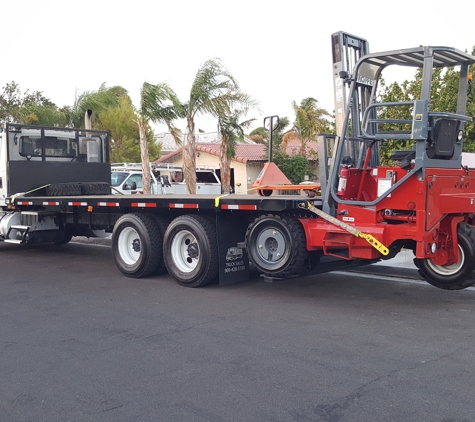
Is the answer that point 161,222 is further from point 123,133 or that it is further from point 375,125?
point 123,133

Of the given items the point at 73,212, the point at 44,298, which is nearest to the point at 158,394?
the point at 44,298

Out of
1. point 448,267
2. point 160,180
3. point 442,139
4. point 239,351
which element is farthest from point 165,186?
point 239,351

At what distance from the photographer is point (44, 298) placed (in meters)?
8.41

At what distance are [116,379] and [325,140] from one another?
4400mm

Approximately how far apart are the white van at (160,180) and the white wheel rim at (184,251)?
10374mm

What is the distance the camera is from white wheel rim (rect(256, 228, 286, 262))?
311 inches

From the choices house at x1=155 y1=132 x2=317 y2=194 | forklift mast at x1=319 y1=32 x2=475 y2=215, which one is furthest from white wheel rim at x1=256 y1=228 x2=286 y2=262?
house at x1=155 y1=132 x2=317 y2=194

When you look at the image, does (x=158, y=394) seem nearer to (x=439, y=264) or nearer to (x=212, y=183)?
(x=439, y=264)

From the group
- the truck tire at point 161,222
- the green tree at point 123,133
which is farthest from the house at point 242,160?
the truck tire at point 161,222

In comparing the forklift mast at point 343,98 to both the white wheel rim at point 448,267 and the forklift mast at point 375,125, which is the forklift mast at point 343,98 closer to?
the forklift mast at point 375,125

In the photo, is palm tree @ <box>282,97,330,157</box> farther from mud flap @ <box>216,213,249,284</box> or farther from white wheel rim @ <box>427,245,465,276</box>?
white wheel rim @ <box>427,245,465,276</box>

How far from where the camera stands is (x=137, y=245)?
9906 millimetres

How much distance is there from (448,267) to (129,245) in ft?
17.1

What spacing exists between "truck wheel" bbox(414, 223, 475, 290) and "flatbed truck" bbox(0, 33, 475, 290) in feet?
0.05
